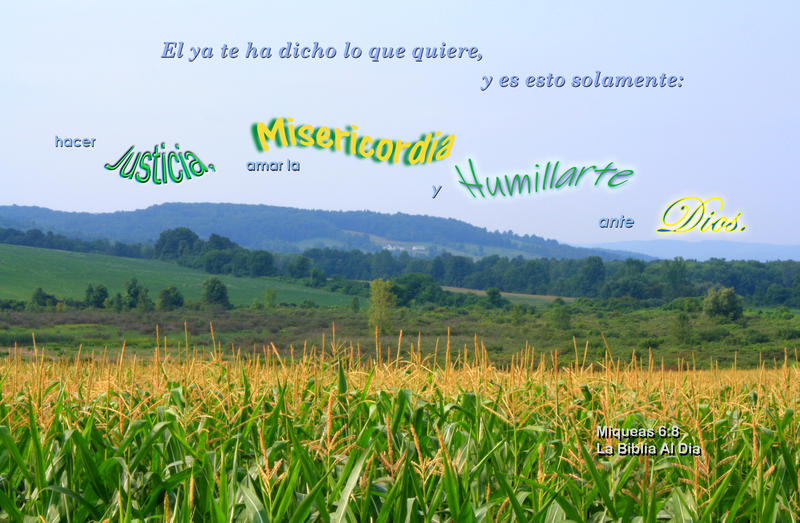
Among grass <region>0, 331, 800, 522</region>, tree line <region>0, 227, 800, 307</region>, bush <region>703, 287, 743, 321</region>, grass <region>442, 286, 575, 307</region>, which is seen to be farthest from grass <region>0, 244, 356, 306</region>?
grass <region>0, 331, 800, 522</region>

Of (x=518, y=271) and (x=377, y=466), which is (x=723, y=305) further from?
(x=377, y=466)

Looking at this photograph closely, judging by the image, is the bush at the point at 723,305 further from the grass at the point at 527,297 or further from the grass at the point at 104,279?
the grass at the point at 104,279

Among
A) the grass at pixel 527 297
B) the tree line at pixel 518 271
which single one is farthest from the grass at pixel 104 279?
the grass at pixel 527 297

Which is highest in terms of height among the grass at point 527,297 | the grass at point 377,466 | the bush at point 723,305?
the grass at point 377,466

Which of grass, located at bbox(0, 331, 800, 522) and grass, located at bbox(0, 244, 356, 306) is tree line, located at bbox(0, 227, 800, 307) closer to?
grass, located at bbox(0, 244, 356, 306)

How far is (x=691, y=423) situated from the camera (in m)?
5.71

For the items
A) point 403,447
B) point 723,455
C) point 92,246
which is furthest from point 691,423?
point 92,246

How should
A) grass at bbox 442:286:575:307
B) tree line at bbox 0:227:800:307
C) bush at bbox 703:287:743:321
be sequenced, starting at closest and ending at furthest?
bush at bbox 703:287:743:321
grass at bbox 442:286:575:307
tree line at bbox 0:227:800:307

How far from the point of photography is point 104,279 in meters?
88.1

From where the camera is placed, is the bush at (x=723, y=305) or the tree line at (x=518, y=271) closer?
the bush at (x=723, y=305)

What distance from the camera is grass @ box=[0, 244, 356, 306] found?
81625mm

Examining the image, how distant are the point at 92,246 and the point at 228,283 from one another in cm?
4705

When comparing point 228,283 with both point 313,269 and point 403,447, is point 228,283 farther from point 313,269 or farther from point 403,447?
point 403,447

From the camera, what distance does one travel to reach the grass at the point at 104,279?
81.6 m
